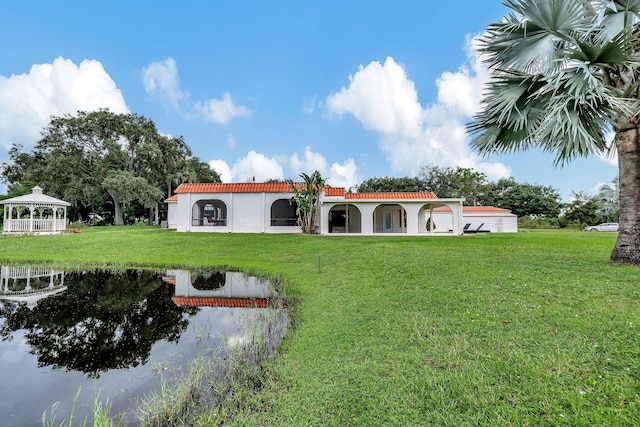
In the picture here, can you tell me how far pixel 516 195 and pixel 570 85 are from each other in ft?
134

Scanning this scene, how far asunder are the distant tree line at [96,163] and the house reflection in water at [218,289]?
25883 millimetres

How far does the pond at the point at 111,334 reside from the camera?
349 cm

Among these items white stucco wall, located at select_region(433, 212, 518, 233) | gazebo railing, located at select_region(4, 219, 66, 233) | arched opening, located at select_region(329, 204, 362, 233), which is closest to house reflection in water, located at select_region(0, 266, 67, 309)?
gazebo railing, located at select_region(4, 219, 66, 233)

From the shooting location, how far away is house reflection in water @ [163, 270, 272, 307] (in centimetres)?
757

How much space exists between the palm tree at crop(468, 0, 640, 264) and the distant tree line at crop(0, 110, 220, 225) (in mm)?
33119

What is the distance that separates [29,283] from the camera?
9570 mm

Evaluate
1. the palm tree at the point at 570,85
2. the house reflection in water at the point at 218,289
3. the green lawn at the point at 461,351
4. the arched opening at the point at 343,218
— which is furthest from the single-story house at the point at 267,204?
the green lawn at the point at 461,351

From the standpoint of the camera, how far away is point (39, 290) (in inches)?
343

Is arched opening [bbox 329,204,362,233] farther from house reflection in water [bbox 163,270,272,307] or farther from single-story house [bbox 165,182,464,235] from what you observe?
house reflection in water [bbox 163,270,272,307]

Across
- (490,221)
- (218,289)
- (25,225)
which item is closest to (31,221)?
(25,225)

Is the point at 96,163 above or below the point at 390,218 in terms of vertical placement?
above

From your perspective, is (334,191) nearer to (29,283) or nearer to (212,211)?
(212,211)

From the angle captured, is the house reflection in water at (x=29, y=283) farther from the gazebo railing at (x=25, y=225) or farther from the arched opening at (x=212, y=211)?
the arched opening at (x=212, y=211)

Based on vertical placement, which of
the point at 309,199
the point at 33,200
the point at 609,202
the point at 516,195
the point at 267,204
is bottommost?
the point at 267,204
